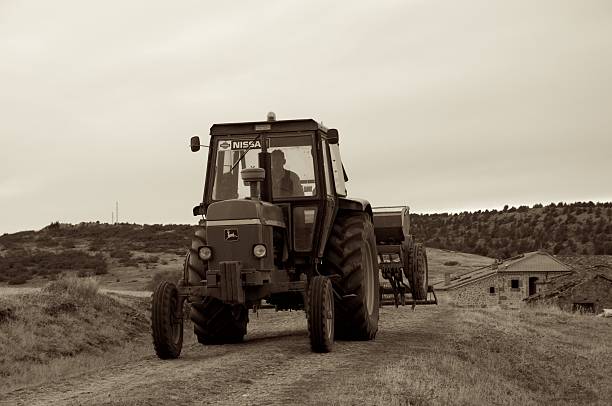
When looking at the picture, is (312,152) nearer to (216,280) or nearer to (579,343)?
(216,280)

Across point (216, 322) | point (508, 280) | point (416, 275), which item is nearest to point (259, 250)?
point (216, 322)

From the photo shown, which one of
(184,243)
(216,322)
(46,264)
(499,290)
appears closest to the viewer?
(216,322)

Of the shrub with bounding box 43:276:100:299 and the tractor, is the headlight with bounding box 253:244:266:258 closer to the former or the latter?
the tractor

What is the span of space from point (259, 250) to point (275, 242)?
42.0 inches

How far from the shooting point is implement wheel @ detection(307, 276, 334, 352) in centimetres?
1259

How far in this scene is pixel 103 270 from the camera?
4322 cm

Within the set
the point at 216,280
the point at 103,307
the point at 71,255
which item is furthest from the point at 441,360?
A: the point at 71,255

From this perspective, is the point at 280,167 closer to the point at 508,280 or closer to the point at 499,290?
the point at 499,290

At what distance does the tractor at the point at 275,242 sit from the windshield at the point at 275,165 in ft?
0.05

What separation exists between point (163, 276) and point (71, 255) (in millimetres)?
20972

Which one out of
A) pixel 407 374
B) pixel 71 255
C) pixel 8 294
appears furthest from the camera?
pixel 71 255

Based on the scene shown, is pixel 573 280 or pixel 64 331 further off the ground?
pixel 64 331

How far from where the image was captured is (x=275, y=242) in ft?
45.8

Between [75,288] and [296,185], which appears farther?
[75,288]
